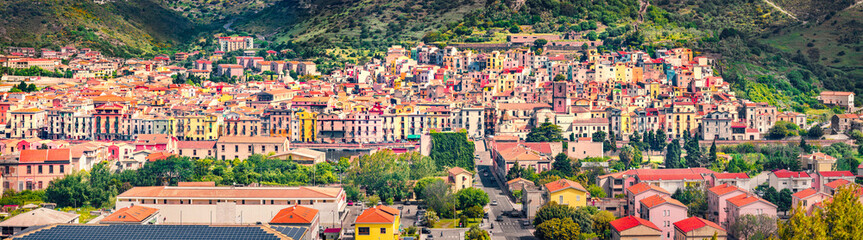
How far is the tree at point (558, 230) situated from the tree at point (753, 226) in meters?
6.55

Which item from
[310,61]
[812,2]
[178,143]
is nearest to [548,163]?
[178,143]

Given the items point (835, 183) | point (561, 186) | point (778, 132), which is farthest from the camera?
point (778, 132)

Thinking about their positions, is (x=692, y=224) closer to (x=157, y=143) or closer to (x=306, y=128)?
(x=306, y=128)


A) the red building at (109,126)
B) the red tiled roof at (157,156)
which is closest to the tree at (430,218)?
the red tiled roof at (157,156)

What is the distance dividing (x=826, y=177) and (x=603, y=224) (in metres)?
15.2

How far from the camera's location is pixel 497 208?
49688mm

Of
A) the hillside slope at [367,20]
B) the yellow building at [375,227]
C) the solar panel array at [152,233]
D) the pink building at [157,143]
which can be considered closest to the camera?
the solar panel array at [152,233]

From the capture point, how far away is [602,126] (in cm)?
6656

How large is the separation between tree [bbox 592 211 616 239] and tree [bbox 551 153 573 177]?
39.7 ft

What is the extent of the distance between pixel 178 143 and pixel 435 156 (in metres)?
14.5

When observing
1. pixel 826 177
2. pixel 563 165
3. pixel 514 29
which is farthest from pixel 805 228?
pixel 514 29

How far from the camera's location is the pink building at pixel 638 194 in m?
46.7

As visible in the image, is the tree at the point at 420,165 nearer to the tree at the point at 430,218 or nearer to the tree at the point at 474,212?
the tree at the point at 474,212

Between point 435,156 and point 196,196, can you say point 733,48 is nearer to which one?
point 435,156
